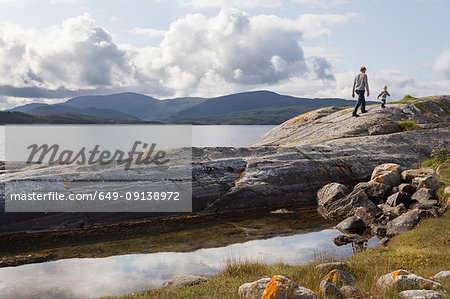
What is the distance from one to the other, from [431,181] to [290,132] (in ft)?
51.7

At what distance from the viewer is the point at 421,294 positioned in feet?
20.9

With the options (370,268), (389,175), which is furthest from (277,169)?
(370,268)

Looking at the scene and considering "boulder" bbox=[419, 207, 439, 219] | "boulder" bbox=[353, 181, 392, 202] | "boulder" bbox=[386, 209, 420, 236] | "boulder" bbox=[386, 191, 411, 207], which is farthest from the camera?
"boulder" bbox=[353, 181, 392, 202]

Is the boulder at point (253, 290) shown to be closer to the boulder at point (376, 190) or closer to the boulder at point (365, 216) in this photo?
the boulder at point (365, 216)

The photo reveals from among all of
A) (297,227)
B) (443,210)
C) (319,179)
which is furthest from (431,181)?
(297,227)

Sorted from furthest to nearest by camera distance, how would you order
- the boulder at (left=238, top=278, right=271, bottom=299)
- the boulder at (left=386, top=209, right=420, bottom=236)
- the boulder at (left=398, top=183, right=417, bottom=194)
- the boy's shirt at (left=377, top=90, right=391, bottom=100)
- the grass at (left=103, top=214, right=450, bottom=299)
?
the boy's shirt at (left=377, top=90, right=391, bottom=100) < the boulder at (left=398, top=183, right=417, bottom=194) < the boulder at (left=386, top=209, right=420, bottom=236) < the grass at (left=103, top=214, right=450, bottom=299) < the boulder at (left=238, top=278, right=271, bottom=299)

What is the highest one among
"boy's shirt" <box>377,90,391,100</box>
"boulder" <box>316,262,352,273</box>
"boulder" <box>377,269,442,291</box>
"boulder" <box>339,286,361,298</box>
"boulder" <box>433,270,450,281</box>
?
"boy's shirt" <box>377,90,391,100</box>

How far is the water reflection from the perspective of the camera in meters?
10.2

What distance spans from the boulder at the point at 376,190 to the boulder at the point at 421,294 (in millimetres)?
13092

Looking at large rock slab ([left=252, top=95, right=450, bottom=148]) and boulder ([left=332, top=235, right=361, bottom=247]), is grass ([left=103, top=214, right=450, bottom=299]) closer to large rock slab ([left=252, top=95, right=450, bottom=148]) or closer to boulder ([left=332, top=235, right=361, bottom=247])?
boulder ([left=332, top=235, right=361, bottom=247])

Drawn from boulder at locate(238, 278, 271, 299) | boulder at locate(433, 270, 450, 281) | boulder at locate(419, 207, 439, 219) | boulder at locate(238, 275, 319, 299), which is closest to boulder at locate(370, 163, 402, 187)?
boulder at locate(419, 207, 439, 219)

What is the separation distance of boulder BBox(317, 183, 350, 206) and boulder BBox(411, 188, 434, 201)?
3523mm

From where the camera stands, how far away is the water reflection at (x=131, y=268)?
10195 millimetres

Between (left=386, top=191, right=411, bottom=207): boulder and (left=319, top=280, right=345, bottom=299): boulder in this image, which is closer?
(left=319, top=280, right=345, bottom=299): boulder
